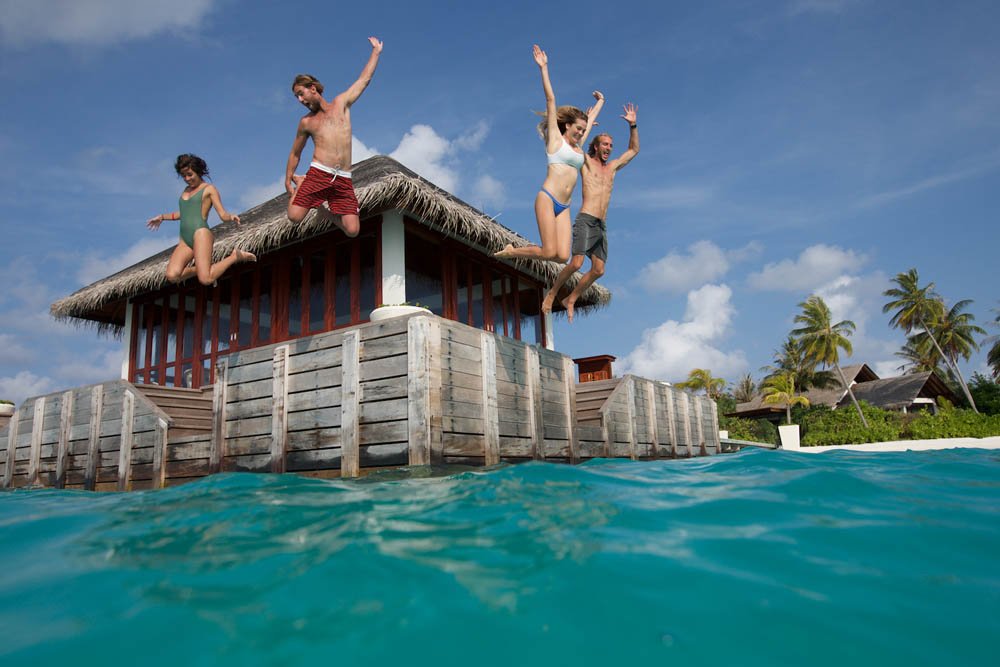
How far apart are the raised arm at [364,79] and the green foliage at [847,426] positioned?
2571cm

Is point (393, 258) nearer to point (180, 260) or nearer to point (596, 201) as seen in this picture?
point (180, 260)

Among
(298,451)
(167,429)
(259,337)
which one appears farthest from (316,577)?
(259,337)

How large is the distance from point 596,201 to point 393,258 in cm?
409

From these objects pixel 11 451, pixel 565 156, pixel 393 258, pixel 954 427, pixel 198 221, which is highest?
pixel 393 258

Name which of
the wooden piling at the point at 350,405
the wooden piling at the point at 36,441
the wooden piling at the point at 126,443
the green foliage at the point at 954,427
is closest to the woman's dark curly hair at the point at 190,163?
the wooden piling at the point at 350,405

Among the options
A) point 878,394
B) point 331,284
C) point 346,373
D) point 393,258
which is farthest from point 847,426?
point 346,373

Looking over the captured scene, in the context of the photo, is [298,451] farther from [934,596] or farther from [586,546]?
[934,596]

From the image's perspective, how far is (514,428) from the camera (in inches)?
257

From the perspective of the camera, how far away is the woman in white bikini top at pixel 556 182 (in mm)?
5668

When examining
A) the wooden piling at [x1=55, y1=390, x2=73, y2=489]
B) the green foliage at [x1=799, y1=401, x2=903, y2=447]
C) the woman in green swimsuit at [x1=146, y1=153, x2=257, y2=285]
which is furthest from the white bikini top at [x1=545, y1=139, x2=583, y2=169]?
the green foliage at [x1=799, y1=401, x2=903, y2=447]

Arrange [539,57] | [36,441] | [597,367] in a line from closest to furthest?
[539,57]
[36,441]
[597,367]

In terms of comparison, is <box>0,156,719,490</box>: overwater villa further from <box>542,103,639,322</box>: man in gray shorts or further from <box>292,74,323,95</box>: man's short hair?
<box>292,74,323,95</box>: man's short hair

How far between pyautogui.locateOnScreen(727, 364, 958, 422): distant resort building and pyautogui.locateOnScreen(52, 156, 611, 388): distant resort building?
90.5ft

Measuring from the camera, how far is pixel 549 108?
5656 mm
